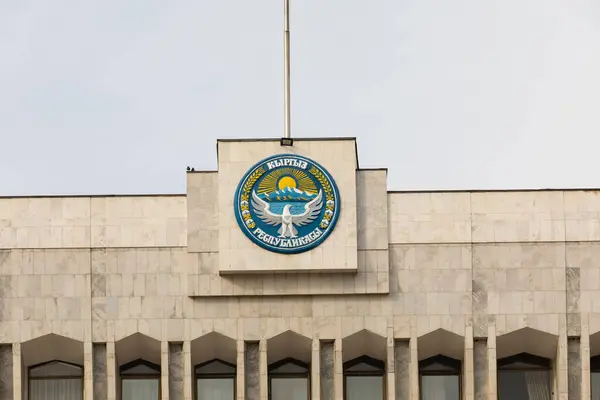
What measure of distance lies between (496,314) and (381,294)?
397cm

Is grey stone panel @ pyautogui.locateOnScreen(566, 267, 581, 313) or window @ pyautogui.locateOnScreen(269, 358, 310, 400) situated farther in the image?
window @ pyautogui.locateOnScreen(269, 358, 310, 400)

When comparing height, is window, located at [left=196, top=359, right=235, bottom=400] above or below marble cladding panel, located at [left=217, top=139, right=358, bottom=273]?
below

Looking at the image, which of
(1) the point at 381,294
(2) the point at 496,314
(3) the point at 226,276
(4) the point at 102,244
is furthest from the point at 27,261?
(2) the point at 496,314

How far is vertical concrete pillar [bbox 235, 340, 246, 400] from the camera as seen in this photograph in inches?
2557

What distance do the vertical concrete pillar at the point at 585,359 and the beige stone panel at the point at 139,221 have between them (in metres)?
13.9

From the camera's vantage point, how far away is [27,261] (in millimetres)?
65938

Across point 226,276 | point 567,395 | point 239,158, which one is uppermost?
point 239,158

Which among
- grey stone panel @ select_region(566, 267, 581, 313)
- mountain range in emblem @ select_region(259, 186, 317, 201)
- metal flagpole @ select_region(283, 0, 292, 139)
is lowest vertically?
grey stone panel @ select_region(566, 267, 581, 313)

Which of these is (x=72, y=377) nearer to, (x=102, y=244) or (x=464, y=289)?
(x=102, y=244)

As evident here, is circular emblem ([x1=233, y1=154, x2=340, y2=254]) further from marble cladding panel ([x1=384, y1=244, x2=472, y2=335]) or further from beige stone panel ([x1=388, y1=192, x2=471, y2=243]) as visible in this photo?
marble cladding panel ([x1=384, y1=244, x2=472, y2=335])

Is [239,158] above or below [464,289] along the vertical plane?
above

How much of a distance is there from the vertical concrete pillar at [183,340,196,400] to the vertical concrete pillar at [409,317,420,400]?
746 cm

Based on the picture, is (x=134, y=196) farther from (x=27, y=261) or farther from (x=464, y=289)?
(x=464, y=289)

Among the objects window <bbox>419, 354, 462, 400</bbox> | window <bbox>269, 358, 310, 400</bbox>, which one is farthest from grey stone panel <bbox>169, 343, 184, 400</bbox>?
window <bbox>419, 354, 462, 400</bbox>
